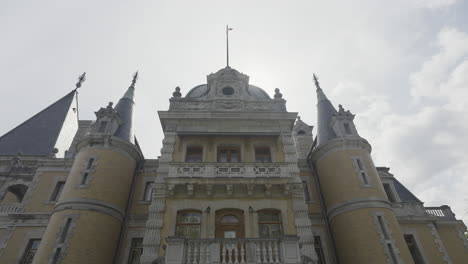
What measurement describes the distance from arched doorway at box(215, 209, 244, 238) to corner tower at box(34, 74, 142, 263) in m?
6.98

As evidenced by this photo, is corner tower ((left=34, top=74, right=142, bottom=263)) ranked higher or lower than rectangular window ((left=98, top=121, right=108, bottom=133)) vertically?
lower

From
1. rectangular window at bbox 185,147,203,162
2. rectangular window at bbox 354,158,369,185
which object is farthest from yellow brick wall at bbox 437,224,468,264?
rectangular window at bbox 185,147,203,162

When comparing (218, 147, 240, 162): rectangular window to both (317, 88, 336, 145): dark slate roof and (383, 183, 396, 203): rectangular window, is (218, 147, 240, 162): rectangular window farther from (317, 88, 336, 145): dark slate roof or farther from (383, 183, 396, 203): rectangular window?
(383, 183, 396, 203): rectangular window

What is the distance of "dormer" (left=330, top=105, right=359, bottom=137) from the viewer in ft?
64.1

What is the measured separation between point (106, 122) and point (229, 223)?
38.1 ft

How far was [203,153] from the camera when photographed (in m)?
17.7

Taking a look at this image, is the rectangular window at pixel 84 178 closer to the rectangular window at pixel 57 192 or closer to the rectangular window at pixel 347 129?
the rectangular window at pixel 57 192

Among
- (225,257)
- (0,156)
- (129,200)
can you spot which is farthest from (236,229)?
(0,156)

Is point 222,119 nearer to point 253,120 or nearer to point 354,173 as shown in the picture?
point 253,120

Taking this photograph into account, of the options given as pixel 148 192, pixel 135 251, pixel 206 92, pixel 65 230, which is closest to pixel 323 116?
pixel 206 92

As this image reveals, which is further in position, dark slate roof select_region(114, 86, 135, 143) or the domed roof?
the domed roof

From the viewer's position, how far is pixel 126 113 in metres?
21.9

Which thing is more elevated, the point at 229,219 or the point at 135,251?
the point at 229,219

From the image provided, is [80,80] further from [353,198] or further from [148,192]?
[353,198]
